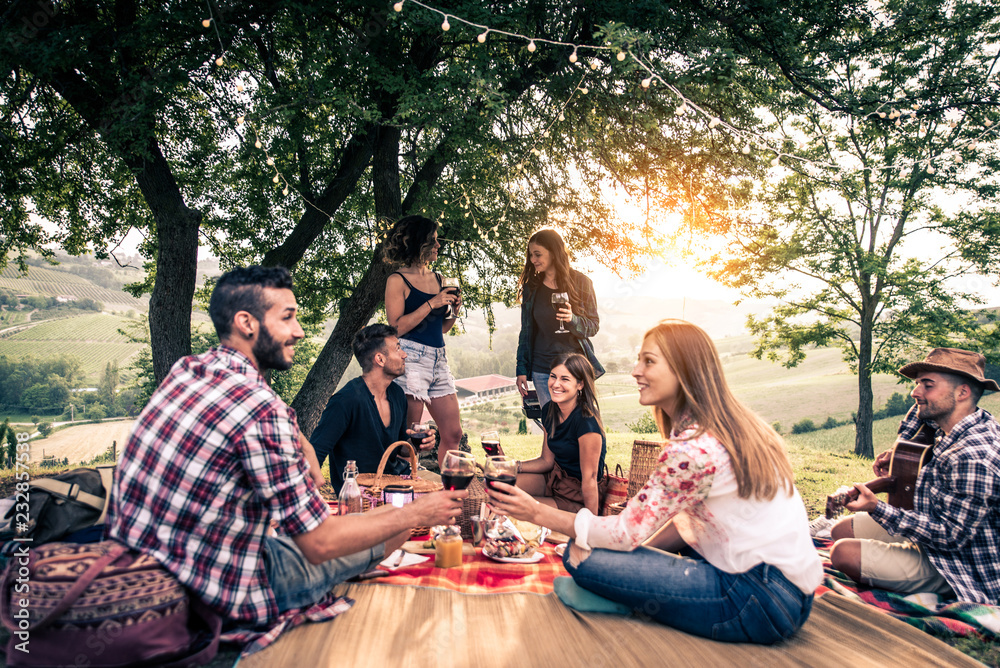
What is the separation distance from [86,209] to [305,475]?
9.43 metres

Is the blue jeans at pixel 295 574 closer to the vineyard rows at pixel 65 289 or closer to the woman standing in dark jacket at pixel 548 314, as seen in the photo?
the woman standing in dark jacket at pixel 548 314

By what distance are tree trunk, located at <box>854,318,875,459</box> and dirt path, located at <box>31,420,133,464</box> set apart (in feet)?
57.8

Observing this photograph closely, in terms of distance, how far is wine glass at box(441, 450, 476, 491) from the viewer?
2.73 meters

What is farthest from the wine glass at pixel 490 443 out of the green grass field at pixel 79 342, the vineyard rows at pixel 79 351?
the vineyard rows at pixel 79 351

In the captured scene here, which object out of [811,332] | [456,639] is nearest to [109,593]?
[456,639]

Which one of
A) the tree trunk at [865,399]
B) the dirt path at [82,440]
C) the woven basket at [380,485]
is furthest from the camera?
the dirt path at [82,440]

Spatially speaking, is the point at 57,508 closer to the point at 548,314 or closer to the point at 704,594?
the point at 704,594

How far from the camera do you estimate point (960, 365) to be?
3.60m

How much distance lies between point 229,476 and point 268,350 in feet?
1.79

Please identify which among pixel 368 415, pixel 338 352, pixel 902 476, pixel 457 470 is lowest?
pixel 902 476

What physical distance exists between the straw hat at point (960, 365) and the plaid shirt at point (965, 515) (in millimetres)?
203

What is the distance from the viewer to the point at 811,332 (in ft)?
42.1

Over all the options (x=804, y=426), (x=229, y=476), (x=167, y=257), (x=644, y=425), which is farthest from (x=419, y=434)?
(x=804, y=426)

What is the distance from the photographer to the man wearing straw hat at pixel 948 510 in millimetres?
3236
